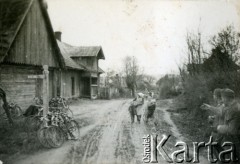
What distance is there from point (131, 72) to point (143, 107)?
1.66ft

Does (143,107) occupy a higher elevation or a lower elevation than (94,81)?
lower

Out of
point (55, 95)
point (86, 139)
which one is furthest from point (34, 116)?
point (86, 139)

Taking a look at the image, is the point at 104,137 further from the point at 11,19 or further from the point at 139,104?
the point at 11,19

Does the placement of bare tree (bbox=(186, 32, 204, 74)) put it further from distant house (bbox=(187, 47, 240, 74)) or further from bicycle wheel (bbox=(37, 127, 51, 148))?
bicycle wheel (bbox=(37, 127, 51, 148))

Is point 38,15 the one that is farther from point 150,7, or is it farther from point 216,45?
point 216,45

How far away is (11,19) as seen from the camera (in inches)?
135

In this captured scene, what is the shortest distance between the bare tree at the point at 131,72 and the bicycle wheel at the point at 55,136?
1.10 m

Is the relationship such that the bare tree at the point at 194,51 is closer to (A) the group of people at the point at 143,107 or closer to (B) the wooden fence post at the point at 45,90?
(A) the group of people at the point at 143,107

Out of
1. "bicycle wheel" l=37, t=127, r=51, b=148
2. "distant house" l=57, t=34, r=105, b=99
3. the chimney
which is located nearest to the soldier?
"distant house" l=57, t=34, r=105, b=99

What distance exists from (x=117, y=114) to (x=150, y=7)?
1.48 meters

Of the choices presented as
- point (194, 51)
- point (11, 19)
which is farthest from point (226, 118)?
point (11, 19)

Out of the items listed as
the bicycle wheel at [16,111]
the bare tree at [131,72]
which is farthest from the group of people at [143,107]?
the bicycle wheel at [16,111]
